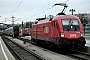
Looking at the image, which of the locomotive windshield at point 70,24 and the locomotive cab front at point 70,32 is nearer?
the locomotive cab front at point 70,32

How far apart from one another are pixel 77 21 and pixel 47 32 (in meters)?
3.88

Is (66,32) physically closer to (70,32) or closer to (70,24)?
(70,32)

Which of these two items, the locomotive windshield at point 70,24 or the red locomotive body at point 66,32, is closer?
the red locomotive body at point 66,32

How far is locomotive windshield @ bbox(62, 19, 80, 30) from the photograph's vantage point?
56.9ft

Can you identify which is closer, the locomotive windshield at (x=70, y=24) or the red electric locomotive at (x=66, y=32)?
the red electric locomotive at (x=66, y=32)

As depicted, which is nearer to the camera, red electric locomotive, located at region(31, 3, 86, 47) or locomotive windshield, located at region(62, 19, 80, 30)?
red electric locomotive, located at region(31, 3, 86, 47)

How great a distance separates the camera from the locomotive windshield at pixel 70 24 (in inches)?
683

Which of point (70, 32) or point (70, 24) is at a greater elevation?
point (70, 24)

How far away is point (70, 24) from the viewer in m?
17.5

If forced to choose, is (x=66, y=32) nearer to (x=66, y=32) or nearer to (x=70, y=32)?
(x=66, y=32)

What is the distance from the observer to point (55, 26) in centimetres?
1788

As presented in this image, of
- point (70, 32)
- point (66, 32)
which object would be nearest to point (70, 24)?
point (70, 32)

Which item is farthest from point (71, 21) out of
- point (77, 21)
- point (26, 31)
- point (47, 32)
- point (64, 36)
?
point (26, 31)

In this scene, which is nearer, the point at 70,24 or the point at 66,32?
the point at 66,32
